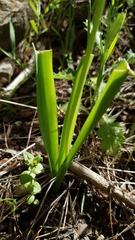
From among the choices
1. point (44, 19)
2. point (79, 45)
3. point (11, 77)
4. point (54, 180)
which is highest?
point (44, 19)

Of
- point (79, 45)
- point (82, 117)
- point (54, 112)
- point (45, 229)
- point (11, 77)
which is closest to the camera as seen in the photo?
point (54, 112)

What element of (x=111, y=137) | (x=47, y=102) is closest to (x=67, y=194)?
(x=111, y=137)

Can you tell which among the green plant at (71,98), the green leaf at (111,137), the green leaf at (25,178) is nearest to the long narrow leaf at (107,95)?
the green plant at (71,98)

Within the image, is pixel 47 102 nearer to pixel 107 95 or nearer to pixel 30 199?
pixel 107 95

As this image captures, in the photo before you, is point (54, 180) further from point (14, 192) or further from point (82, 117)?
point (82, 117)

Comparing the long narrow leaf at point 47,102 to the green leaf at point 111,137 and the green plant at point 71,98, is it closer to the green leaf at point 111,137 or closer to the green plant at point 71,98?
the green plant at point 71,98

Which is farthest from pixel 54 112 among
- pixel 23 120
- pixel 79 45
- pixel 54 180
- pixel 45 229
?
pixel 79 45
